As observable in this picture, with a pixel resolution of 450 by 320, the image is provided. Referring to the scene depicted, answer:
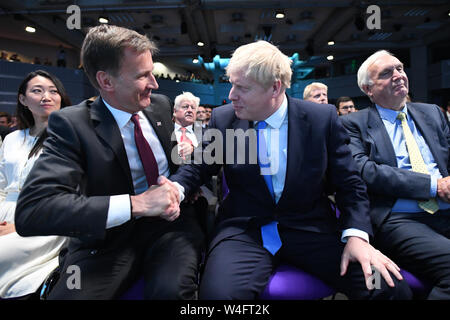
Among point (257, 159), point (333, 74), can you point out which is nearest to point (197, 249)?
point (257, 159)

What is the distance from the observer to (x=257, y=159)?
56.9 inches

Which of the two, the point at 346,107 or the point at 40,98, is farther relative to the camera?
the point at 346,107

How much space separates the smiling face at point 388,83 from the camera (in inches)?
70.2

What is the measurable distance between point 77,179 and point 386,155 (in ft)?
5.54

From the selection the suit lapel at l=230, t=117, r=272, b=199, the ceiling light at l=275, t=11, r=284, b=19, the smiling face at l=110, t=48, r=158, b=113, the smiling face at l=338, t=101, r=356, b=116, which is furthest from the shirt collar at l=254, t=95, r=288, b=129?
the ceiling light at l=275, t=11, r=284, b=19

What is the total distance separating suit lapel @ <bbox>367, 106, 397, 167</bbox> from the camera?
170 centimetres

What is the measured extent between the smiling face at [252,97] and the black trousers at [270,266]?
0.60 metres

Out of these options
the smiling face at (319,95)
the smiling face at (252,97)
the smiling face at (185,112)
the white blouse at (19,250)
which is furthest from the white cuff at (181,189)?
the smiling face at (185,112)

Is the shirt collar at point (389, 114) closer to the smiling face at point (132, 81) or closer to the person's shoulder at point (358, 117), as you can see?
the person's shoulder at point (358, 117)

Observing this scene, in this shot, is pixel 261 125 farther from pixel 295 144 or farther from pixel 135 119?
pixel 135 119

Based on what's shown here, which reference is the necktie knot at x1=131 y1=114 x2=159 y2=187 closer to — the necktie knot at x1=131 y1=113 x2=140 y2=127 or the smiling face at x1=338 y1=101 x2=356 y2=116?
the necktie knot at x1=131 y1=113 x2=140 y2=127

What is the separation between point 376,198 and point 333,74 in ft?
51.9

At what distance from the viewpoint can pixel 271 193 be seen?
1.45m

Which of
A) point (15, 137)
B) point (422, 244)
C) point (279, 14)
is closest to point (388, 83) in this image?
point (422, 244)
